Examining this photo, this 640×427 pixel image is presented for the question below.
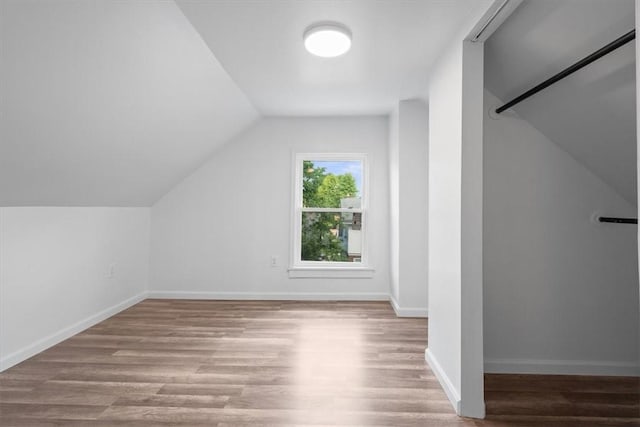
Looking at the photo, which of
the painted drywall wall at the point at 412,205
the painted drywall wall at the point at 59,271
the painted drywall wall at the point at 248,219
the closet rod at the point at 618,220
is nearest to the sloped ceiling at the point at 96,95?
the painted drywall wall at the point at 59,271

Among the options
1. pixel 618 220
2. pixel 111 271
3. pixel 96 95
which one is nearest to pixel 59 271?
pixel 111 271

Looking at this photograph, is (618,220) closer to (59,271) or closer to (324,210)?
(324,210)

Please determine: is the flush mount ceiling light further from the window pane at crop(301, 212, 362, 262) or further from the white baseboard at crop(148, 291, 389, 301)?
the white baseboard at crop(148, 291, 389, 301)


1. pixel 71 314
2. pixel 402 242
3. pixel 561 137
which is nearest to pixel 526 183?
pixel 561 137

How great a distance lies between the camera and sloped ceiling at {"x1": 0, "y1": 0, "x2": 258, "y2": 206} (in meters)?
1.62

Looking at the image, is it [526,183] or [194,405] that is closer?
[194,405]

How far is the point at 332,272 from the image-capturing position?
4.29 m

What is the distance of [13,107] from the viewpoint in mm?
1729

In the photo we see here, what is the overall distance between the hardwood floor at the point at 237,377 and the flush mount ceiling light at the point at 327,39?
2.23 metres

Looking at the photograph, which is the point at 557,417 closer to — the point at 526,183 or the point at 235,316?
the point at 526,183

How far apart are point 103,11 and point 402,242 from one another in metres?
3.06

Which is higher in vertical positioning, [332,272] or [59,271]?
[59,271]

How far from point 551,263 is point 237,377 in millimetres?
2242

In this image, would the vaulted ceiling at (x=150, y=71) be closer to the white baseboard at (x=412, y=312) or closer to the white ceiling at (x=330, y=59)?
the white ceiling at (x=330, y=59)
